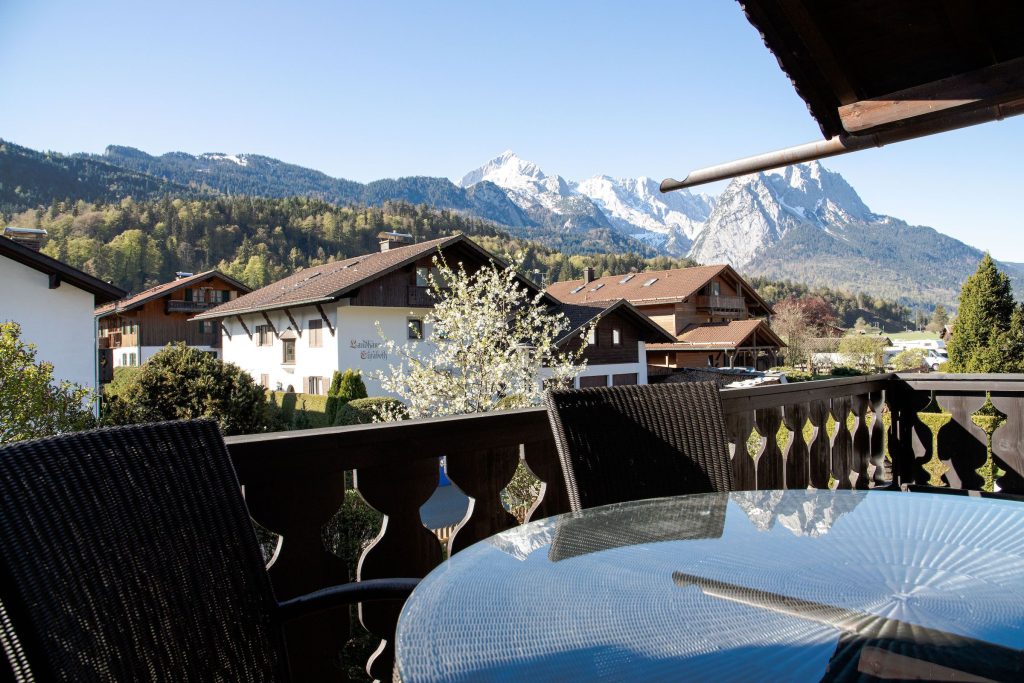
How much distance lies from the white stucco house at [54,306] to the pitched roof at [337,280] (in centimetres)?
578

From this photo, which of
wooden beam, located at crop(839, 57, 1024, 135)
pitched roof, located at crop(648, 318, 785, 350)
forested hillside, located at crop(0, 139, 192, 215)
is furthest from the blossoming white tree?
forested hillside, located at crop(0, 139, 192, 215)

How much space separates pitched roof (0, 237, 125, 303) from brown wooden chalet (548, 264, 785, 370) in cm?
2115

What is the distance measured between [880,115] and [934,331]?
3148 inches

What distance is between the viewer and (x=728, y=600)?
0.98 m

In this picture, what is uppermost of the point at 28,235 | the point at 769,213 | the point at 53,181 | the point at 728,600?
the point at 769,213

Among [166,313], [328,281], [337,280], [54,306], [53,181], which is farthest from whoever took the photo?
[53,181]

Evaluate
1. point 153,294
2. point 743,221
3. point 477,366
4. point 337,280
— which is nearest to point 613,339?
point 337,280

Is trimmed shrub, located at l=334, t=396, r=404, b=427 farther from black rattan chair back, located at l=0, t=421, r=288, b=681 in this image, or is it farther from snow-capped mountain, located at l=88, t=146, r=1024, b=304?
snow-capped mountain, located at l=88, t=146, r=1024, b=304

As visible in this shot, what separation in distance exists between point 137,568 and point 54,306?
16.7 metres

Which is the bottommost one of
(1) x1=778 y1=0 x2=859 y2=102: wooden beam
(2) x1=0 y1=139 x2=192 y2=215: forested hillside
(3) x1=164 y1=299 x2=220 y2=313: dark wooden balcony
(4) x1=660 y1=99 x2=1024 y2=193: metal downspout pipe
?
(4) x1=660 y1=99 x2=1024 y2=193: metal downspout pipe

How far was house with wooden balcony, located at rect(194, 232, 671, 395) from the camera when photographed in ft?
64.4

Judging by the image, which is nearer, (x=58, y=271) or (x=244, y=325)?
(x=58, y=271)

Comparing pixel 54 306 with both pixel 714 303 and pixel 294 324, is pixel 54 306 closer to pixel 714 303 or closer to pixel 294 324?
pixel 294 324

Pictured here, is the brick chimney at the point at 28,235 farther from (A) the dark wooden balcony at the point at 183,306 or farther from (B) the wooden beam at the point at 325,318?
A: (A) the dark wooden balcony at the point at 183,306
